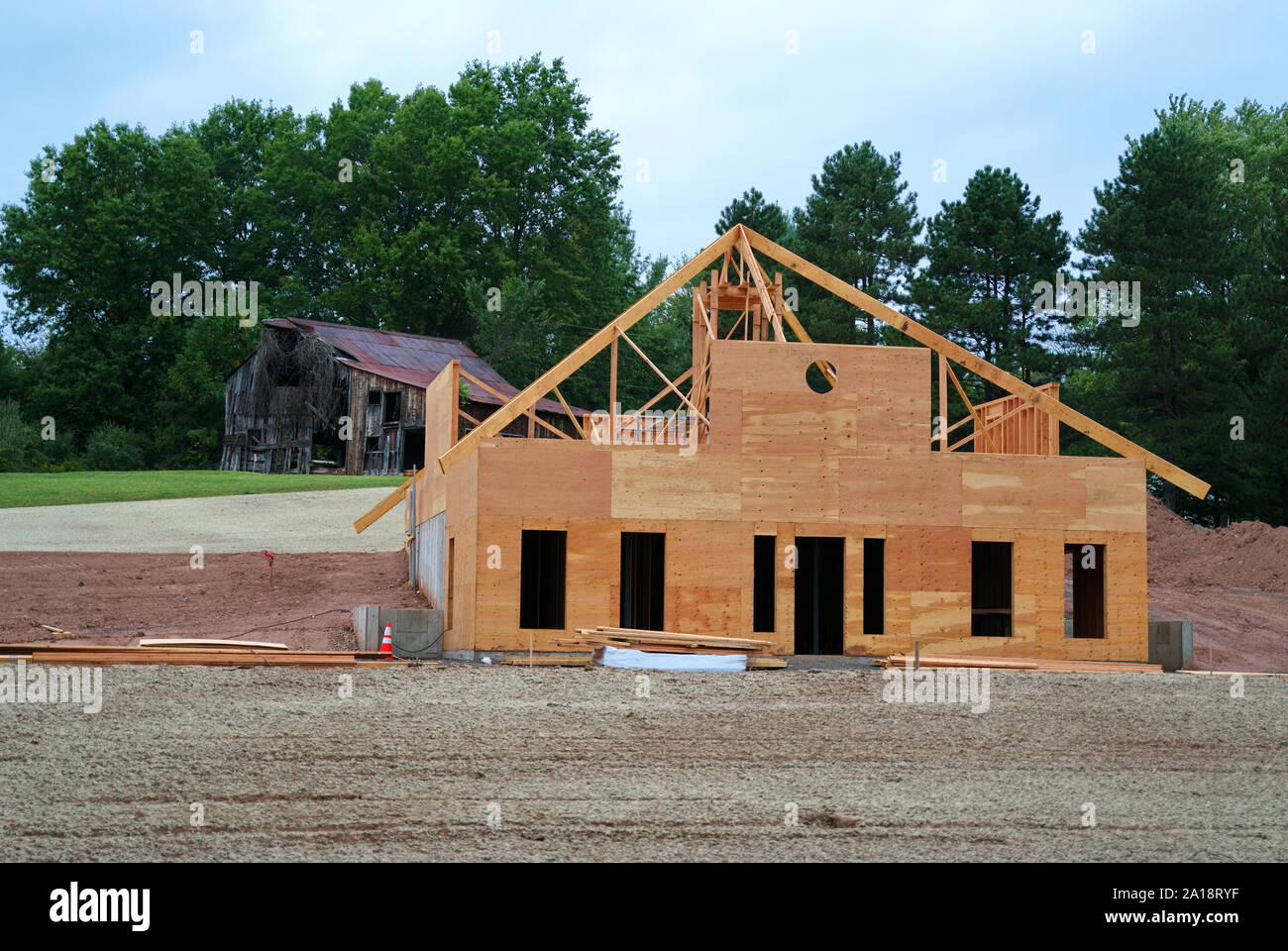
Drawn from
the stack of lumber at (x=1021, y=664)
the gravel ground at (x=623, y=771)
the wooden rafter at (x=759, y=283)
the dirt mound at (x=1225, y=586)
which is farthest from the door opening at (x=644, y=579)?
the dirt mound at (x=1225, y=586)

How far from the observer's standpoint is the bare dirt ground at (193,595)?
23969 millimetres

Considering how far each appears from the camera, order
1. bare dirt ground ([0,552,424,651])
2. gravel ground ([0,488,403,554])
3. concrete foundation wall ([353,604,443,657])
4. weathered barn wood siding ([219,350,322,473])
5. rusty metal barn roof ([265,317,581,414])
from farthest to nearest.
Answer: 1. weathered barn wood siding ([219,350,322,473])
2. rusty metal barn roof ([265,317,581,414])
3. gravel ground ([0,488,403,554])
4. bare dirt ground ([0,552,424,651])
5. concrete foundation wall ([353,604,443,657])

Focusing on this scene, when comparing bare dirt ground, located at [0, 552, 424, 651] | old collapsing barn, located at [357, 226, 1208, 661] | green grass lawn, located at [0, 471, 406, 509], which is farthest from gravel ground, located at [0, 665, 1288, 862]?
green grass lawn, located at [0, 471, 406, 509]

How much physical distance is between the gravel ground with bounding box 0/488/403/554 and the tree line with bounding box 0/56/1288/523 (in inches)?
581

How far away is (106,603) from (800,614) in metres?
13.0

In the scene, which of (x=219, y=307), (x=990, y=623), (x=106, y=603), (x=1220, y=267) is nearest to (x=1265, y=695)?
(x=990, y=623)

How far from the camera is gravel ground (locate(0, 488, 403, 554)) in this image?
3148 cm

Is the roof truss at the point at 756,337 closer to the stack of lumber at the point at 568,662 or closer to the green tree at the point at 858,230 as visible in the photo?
the stack of lumber at the point at 568,662

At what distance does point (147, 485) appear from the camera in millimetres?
40594

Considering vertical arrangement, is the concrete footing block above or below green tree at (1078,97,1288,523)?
below

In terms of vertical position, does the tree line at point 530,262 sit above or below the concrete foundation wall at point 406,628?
above

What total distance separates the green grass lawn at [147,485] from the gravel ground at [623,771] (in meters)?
24.4

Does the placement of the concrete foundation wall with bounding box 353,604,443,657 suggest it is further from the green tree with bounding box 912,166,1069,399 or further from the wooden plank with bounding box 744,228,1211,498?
the green tree with bounding box 912,166,1069,399

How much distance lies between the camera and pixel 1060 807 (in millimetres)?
11000
